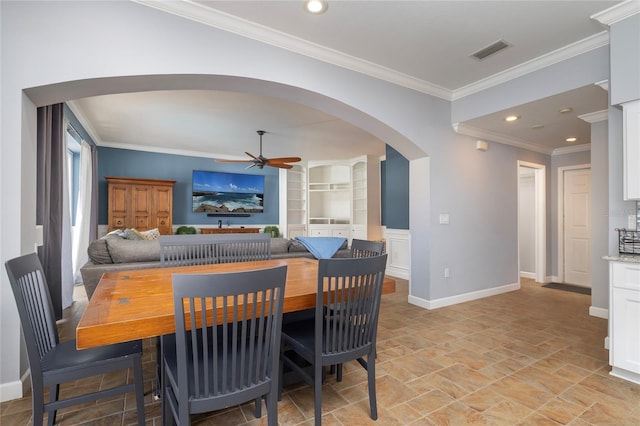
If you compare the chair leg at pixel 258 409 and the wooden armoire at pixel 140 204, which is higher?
the wooden armoire at pixel 140 204

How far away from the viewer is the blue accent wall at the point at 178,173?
6.64 metres

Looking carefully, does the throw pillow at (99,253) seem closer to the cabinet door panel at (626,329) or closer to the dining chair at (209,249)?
the dining chair at (209,249)

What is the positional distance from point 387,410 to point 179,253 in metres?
1.94

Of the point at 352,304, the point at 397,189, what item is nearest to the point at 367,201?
the point at 397,189

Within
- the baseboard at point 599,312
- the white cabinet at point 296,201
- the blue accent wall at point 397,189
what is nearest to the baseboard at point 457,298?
the baseboard at point 599,312

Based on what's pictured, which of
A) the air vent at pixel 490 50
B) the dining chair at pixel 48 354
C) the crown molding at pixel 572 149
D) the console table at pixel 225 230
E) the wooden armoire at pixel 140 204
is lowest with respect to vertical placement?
the dining chair at pixel 48 354

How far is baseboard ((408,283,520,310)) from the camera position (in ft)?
12.9

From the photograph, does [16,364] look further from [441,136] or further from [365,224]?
[365,224]

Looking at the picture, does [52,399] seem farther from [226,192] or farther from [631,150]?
[226,192]

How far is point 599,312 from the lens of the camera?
3.62 metres

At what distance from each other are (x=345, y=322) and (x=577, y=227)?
5.55m

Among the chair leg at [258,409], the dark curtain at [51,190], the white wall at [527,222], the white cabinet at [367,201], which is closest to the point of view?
the chair leg at [258,409]

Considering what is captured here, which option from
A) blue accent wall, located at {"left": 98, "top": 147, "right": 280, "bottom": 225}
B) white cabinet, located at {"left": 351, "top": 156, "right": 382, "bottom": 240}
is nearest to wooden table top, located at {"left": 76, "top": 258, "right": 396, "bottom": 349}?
white cabinet, located at {"left": 351, "top": 156, "right": 382, "bottom": 240}

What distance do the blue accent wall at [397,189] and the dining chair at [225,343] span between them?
15.0 ft
